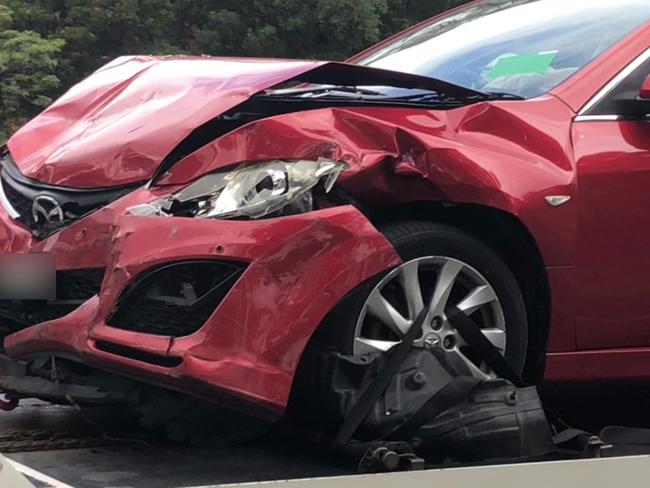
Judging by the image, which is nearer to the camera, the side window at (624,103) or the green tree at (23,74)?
the side window at (624,103)

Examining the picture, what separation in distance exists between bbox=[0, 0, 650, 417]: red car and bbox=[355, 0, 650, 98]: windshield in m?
0.02

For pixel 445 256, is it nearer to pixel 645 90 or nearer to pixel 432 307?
pixel 432 307

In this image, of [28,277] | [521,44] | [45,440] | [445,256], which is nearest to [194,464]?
[45,440]

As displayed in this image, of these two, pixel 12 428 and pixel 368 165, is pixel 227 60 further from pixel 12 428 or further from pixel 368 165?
pixel 12 428

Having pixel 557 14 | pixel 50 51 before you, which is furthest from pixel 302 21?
pixel 557 14

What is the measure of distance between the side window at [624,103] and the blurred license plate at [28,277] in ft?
5.95

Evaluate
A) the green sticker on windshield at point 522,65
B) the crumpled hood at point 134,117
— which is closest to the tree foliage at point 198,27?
the crumpled hood at point 134,117

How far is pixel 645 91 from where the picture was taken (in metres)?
3.31

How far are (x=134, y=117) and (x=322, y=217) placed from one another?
845mm

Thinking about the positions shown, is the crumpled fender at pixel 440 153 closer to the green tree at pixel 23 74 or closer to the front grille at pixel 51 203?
the front grille at pixel 51 203

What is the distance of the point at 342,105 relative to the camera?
10.0 feet

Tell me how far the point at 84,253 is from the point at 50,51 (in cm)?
2266

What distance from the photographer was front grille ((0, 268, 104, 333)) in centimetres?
296

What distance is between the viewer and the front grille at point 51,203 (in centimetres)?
304
